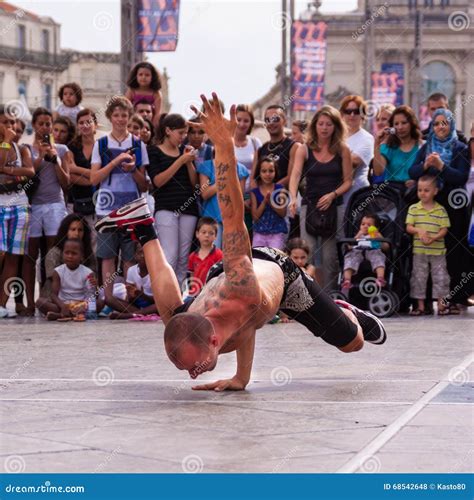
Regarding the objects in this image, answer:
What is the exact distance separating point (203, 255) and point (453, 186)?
8.27 ft

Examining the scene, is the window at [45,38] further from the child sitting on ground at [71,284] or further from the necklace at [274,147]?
the child sitting on ground at [71,284]

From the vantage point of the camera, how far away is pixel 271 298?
23.9ft

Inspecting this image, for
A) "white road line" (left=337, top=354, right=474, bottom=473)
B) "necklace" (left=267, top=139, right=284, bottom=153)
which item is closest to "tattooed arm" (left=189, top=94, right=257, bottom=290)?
"white road line" (left=337, top=354, right=474, bottom=473)

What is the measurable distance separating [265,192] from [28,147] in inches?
91.2

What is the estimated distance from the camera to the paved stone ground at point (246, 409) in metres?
5.39

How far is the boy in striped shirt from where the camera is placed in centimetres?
1255

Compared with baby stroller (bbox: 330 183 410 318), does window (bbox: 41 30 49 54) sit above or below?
above

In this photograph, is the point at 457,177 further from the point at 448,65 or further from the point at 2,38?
the point at 2,38

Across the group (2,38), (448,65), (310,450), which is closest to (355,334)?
(310,450)

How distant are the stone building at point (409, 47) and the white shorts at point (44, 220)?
68.6m

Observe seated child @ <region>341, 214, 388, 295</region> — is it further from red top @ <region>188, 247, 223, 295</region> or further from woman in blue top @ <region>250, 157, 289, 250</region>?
red top @ <region>188, 247, 223, 295</region>

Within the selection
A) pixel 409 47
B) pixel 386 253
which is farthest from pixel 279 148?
pixel 409 47

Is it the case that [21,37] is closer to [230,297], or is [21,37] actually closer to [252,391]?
[252,391]

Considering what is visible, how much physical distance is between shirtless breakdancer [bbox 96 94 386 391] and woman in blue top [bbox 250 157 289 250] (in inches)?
186
